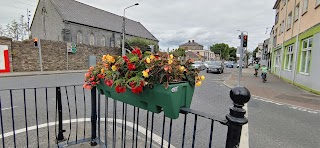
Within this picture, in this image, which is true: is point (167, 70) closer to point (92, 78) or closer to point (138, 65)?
point (138, 65)

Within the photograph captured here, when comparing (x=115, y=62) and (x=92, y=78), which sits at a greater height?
(x=115, y=62)

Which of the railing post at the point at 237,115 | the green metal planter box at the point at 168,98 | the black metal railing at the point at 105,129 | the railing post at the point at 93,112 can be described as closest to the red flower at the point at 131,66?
the green metal planter box at the point at 168,98

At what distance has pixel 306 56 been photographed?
33.0ft

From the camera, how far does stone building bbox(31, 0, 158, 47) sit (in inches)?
1163

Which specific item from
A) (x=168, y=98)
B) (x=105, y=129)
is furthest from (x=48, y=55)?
(x=168, y=98)

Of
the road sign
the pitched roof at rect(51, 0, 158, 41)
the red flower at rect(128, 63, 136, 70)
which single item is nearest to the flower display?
the red flower at rect(128, 63, 136, 70)

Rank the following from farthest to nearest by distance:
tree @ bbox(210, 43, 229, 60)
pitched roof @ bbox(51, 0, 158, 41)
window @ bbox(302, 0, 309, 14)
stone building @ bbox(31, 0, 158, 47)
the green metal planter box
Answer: tree @ bbox(210, 43, 229, 60) < pitched roof @ bbox(51, 0, 158, 41) < stone building @ bbox(31, 0, 158, 47) < window @ bbox(302, 0, 309, 14) < the green metal planter box

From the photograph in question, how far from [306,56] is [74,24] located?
104ft

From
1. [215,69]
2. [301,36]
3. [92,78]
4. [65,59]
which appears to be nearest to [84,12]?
[65,59]

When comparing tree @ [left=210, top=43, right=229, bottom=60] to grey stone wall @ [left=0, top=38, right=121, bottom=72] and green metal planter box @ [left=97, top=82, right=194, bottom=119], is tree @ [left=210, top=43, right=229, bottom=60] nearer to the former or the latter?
grey stone wall @ [left=0, top=38, right=121, bottom=72]

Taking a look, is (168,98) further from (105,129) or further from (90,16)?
(90,16)

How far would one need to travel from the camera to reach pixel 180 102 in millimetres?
1574

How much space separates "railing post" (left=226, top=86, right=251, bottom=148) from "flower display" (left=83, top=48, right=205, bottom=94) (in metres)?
0.45

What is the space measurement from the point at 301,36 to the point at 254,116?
9212mm
